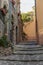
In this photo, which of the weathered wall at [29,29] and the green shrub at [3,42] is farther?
the weathered wall at [29,29]

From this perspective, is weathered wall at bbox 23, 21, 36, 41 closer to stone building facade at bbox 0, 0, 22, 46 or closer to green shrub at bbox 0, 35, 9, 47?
stone building facade at bbox 0, 0, 22, 46

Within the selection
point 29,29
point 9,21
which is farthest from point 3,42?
point 29,29

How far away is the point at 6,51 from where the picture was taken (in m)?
10.2

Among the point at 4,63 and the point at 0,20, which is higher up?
the point at 0,20

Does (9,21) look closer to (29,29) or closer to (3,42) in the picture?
(3,42)

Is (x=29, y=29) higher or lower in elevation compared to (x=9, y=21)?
lower

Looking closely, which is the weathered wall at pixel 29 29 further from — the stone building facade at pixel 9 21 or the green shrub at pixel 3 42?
the green shrub at pixel 3 42

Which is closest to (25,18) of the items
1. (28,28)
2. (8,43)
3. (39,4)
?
(28,28)

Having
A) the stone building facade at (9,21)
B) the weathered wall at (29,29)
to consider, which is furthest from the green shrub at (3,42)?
the weathered wall at (29,29)

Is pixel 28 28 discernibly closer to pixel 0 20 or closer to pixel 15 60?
pixel 0 20

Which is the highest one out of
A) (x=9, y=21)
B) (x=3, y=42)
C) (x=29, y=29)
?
(x=9, y=21)

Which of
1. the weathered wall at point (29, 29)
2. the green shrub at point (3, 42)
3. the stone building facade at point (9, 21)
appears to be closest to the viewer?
the green shrub at point (3, 42)

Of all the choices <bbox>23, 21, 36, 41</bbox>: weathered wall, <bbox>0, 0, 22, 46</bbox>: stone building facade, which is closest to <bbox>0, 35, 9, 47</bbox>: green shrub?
<bbox>0, 0, 22, 46</bbox>: stone building facade

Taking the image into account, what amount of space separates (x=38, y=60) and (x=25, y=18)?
1841 cm
